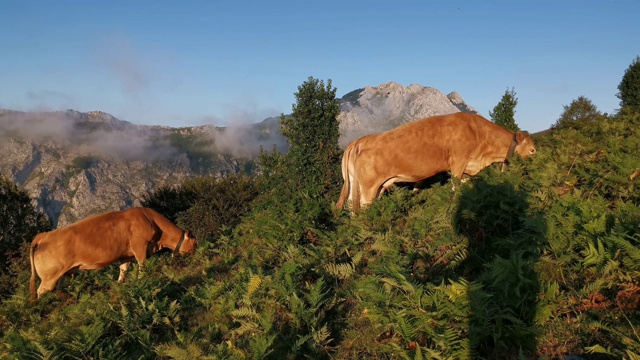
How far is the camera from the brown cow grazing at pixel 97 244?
12375mm

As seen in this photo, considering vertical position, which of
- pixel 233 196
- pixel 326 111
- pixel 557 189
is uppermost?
pixel 326 111

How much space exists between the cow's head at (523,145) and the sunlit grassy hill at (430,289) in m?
1.68

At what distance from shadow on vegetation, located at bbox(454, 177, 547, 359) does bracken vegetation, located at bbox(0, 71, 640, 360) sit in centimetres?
2

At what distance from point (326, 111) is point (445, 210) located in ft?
75.8

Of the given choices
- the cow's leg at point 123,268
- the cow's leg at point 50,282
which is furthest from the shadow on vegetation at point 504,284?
the cow's leg at point 50,282

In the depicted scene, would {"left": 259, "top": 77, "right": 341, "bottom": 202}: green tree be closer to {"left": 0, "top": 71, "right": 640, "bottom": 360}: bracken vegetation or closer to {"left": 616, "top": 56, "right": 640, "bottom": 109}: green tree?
{"left": 0, "top": 71, "right": 640, "bottom": 360}: bracken vegetation

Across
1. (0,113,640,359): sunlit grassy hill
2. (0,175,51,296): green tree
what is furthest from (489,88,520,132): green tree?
(0,175,51,296): green tree

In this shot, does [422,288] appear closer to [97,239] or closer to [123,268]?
[97,239]

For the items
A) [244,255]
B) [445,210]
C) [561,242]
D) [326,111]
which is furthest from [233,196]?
[561,242]

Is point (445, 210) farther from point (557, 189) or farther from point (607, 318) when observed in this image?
point (607, 318)

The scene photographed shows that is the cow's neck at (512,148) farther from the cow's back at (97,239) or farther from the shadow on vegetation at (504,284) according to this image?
the cow's back at (97,239)

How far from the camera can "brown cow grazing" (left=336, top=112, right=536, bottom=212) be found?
11938 millimetres

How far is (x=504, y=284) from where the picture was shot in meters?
4.30

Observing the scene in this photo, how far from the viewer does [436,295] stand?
171 inches
